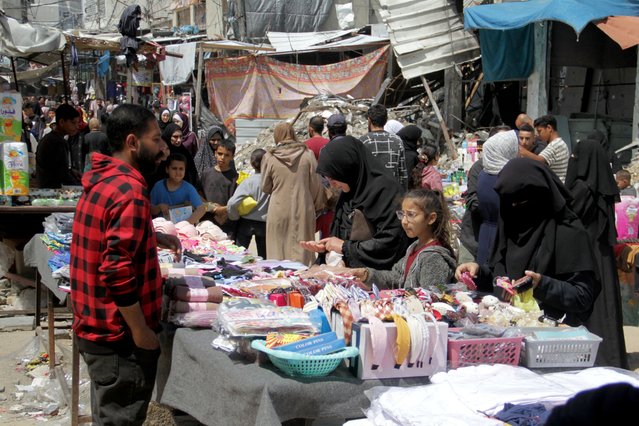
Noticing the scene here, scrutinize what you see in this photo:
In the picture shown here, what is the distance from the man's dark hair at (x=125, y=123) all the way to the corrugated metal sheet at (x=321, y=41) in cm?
1717

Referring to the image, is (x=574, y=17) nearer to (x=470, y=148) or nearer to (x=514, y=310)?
(x=470, y=148)

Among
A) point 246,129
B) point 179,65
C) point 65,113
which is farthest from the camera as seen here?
point 246,129

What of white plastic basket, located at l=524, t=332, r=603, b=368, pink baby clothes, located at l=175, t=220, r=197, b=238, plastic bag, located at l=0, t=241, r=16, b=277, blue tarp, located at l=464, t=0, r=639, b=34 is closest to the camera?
white plastic basket, located at l=524, t=332, r=603, b=368

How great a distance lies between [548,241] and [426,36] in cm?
1415

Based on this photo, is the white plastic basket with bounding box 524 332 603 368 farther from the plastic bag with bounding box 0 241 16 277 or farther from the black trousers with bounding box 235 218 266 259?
the plastic bag with bounding box 0 241 16 277

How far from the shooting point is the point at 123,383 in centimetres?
323

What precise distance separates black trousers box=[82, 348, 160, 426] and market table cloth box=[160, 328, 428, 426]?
Answer: 23 cm

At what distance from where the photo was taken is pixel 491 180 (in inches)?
229

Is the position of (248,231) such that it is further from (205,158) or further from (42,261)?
(205,158)

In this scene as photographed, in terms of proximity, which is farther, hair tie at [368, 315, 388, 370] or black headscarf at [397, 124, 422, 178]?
black headscarf at [397, 124, 422, 178]

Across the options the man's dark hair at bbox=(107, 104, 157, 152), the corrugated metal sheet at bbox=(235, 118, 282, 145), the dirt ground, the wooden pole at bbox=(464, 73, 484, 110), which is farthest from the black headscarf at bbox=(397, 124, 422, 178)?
the corrugated metal sheet at bbox=(235, 118, 282, 145)

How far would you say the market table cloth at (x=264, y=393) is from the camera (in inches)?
110

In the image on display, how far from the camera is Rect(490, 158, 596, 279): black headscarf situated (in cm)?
382

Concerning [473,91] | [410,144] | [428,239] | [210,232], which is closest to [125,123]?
[428,239]
